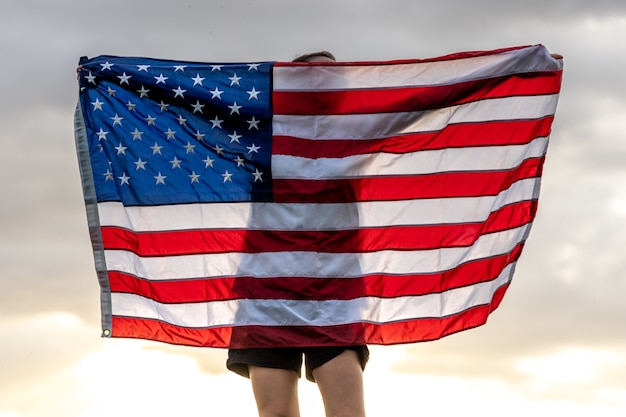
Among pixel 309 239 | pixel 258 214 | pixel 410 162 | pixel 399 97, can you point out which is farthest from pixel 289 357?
pixel 399 97

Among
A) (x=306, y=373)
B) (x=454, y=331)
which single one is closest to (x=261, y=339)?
(x=306, y=373)

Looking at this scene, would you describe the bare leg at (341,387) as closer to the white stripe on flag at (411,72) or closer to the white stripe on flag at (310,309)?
the white stripe on flag at (310,309)

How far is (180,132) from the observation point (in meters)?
6.15

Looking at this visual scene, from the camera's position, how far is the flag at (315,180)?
5.98 meters

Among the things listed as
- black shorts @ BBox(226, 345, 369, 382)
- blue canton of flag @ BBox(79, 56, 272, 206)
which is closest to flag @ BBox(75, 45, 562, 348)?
blue canton of flag @ BBox(79, 56, 272, 206)

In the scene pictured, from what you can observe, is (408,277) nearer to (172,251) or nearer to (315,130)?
(315,130)

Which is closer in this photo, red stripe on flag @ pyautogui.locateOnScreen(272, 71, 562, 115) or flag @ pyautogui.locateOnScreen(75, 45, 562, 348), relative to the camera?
flag @ pyautogui.locateOnScreen(75, 45, 562, 348)

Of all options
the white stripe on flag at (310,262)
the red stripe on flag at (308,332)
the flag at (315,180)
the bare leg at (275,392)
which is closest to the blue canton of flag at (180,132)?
the flag at (315,180)

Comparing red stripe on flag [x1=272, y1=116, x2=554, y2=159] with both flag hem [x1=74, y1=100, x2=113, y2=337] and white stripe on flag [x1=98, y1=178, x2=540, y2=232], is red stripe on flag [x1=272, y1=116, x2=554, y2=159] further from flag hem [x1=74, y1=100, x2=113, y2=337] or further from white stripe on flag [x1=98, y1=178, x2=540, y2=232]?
flag hem [x1=74, y1=100, x2=113, y2=337]

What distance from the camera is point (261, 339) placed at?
5.68 metres

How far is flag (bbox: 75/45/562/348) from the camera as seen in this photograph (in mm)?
5984

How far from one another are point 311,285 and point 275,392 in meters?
0.80

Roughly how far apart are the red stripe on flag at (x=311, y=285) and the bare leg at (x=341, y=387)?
58cm

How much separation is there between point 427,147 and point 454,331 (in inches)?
49.8
